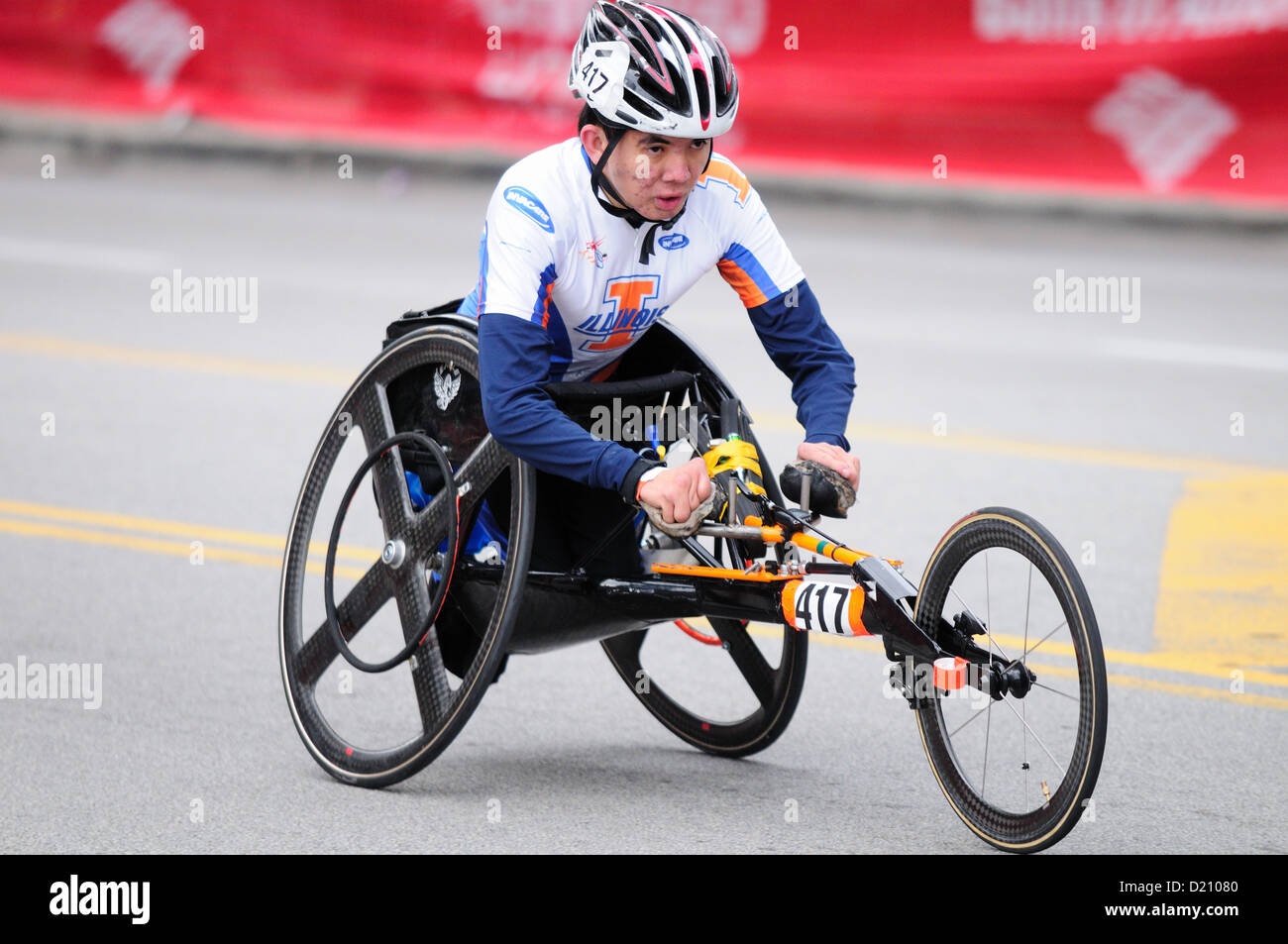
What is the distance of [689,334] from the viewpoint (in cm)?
1095

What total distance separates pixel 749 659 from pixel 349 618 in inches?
41.0

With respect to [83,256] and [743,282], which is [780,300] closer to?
[743,282]

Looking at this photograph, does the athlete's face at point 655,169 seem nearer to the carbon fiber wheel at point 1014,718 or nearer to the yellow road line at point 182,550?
the carbon fiber wheel at point 1014,718

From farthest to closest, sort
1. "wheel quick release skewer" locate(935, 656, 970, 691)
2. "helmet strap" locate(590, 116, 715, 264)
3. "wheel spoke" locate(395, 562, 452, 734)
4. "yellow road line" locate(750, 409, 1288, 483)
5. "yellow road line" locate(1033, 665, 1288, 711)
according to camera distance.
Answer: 1. "yellow road line" locate(750, 409, 1288, 483)
2. "yellow road line" locate(1033, 665, 1288, 711)
3. "wheel spoke" locate(395, 562, 452, 734)
4. "helmet strap" locate(590, 116, 715, 264)
5. "wheel quick release skewer" locate(935, 656, 970, 691)

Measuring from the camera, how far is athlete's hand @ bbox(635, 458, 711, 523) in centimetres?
421

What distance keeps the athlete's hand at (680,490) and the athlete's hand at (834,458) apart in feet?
1.15

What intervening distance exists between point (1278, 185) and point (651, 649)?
8.79m

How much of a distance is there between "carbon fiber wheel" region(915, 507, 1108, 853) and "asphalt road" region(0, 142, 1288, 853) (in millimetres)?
144

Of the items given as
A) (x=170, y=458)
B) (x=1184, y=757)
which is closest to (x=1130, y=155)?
(x=170, y=458)

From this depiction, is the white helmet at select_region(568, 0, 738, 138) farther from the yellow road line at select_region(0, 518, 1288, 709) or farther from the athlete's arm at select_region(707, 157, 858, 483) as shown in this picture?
the yellow road line at select_region(0, 518, 1288, 709)

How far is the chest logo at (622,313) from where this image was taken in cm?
464

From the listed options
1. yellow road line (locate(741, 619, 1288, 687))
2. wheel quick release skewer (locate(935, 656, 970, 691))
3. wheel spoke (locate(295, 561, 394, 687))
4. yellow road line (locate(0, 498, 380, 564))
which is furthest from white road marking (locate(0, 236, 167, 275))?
wheel quick release skewer (locate(935, 656, 970, 691))

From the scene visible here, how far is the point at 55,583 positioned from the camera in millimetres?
6641

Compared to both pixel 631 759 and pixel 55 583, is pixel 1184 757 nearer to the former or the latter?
pixel 631 759
